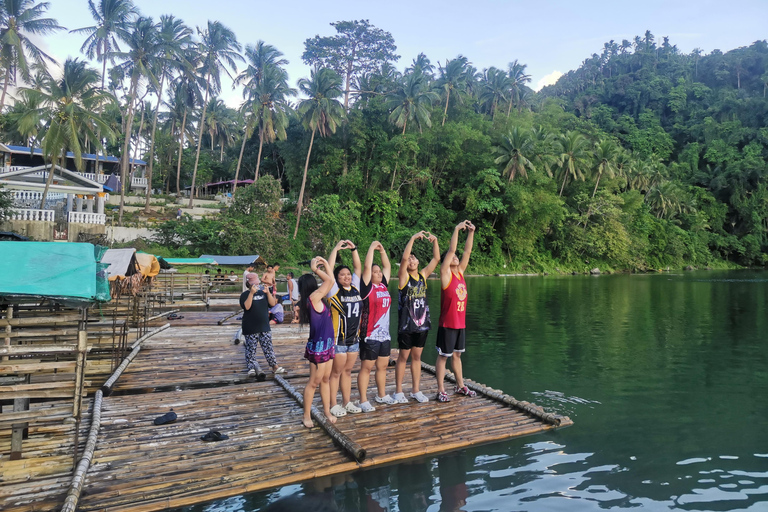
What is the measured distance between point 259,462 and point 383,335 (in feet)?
6.95

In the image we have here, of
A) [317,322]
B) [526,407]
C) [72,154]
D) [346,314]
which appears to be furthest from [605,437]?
[72,154]

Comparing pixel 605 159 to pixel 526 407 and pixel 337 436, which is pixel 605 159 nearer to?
pixel 526 407

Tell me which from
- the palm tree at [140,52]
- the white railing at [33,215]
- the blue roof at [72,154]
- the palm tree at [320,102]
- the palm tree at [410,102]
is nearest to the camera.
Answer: the white railing at [33,215]

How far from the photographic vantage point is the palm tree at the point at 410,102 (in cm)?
4200

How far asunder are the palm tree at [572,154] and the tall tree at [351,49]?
18.8 metres

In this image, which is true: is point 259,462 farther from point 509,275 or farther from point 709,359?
point 509,275

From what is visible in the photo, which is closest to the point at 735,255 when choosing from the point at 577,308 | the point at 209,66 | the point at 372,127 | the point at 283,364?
the point at 372,127

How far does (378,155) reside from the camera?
4478cm

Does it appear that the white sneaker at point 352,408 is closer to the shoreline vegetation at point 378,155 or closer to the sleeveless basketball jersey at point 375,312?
the sleeveless basketball jersey at point 375,312

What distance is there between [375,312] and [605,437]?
353cm

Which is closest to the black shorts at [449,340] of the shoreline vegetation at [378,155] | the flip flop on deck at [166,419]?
the flip flop on deck at [166,419]

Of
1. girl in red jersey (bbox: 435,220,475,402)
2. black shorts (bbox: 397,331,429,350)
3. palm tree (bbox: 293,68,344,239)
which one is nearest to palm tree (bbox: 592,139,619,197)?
palm tree (bbox: 293,68,344,239)

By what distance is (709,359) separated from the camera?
472 inches

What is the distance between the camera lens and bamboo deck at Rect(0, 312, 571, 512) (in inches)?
175
